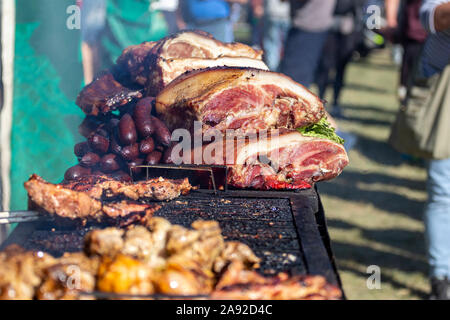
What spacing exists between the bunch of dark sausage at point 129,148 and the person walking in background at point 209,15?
5.22 meters

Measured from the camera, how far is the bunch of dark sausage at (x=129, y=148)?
342cm

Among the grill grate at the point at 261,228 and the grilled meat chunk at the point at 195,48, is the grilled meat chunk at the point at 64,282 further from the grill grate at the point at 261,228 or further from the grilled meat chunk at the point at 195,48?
the grilled meat chunk at the point at 195,48

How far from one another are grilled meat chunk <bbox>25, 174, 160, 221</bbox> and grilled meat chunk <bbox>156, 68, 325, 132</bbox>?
36.8 inches

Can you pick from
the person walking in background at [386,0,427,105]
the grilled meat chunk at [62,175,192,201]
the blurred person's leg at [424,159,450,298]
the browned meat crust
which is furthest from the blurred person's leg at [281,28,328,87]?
the browned meat crust

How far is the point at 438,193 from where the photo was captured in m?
4.42

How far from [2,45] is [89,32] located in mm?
2277

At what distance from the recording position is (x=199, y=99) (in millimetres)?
3324

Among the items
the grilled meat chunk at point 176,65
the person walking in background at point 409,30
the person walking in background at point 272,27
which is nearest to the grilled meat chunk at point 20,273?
the grilled meat chunk at point 176,65

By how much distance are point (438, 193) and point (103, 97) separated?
3218mm

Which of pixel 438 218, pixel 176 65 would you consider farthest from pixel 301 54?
pixel 176 65

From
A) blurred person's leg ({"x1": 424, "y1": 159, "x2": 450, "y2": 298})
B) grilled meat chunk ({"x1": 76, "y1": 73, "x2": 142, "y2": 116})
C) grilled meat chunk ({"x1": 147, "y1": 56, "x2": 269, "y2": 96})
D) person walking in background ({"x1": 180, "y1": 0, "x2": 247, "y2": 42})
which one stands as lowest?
blurred person's leg ({"x1": 424, "y1": 159, "x2": 450, "y2": 298})

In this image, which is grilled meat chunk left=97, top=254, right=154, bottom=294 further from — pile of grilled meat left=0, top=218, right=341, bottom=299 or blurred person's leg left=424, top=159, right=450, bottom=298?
blurred person's leg left=424, top=159, right=450, bottom=298

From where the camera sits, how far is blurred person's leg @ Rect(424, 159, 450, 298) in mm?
4363
